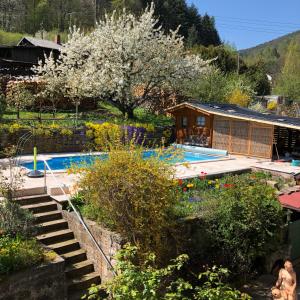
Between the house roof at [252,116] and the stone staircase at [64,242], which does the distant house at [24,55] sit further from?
the stone staircase at [64,242]

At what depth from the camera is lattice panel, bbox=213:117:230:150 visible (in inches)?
838

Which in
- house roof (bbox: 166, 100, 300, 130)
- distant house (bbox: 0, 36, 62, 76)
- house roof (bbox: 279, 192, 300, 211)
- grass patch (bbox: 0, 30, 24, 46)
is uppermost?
grass patch (bbox: 0, 30, 24, 46)

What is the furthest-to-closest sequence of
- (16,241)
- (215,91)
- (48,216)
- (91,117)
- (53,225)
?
(215,91) < (91,117) < (48,216) < (53,225) < (16,241)

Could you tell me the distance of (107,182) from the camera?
7672mm

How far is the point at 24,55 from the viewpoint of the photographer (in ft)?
109

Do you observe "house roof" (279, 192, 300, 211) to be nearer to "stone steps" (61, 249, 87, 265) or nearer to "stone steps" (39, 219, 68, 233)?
"stone steps" (61, 249, 87, 265)

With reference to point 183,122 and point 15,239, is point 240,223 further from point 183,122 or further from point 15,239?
point 183,122

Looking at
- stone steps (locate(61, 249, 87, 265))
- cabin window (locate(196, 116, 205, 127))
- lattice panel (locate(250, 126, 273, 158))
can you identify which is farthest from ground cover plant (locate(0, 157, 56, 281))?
cabin window (locate(196, 116, 205, 127))

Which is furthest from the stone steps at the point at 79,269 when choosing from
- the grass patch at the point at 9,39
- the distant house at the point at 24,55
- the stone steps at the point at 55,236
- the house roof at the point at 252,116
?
the grass patch at the point at 9,39

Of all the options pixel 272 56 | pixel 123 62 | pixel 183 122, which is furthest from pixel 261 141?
pixel 272 56

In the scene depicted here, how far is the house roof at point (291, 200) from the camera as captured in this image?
9.95 metres

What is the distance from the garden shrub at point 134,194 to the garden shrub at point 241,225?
1682 millimetres

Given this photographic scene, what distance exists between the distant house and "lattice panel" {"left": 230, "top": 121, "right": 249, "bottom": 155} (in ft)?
58.2

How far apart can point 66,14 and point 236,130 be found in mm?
52253
